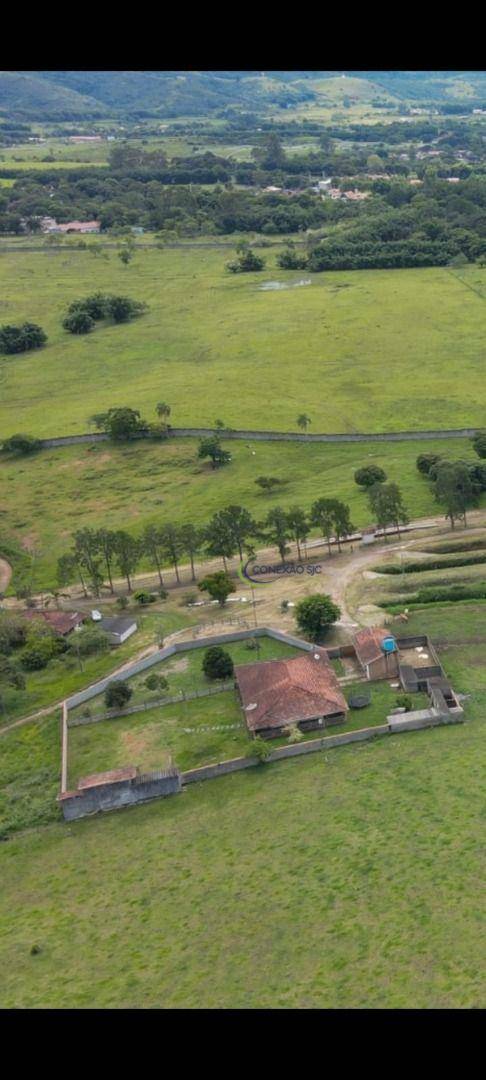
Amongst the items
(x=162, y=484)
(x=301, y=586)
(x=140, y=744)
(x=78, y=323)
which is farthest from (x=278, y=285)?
(x=140, y=744)

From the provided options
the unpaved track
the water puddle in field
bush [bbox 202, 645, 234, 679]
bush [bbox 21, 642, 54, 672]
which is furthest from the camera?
the water puddle in field

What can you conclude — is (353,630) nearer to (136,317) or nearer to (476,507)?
(476,507)

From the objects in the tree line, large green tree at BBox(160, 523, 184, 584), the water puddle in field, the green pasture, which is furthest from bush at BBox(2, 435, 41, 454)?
the water puddle in field

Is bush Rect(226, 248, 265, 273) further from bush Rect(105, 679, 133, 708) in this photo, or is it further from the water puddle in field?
bush Rect(105, 679, 133, 708)

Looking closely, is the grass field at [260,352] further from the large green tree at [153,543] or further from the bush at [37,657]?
the bush at [37,657]

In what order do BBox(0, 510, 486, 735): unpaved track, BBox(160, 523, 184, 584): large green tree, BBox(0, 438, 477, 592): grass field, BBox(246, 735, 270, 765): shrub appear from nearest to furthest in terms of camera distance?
BBox(246, 735, 270, 765): shrub → BBox(0, 510, 486, 735): unpaved track → BBox(160, 523, 184, 584): large green tree → BBox(0, 438, 477, 592): grass field

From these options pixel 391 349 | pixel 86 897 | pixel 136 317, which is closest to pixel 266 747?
pixel 86 897
